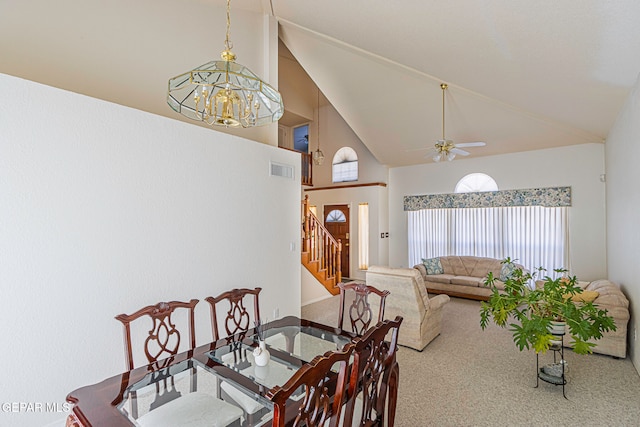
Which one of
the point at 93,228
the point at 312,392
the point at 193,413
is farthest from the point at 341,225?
the point at 312,392

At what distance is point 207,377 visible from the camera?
195cm

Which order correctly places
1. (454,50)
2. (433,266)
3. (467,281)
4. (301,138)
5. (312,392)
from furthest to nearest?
(301,138), (433,266), (467,281), (454,50), (312,392)

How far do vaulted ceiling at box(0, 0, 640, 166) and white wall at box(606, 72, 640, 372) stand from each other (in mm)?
269

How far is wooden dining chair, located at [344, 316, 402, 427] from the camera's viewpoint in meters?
1.47

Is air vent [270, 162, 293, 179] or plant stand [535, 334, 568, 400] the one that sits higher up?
air vent [270, 162, 293, 179]

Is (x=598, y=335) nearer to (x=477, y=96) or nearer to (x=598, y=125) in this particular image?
(x=598, y=125)

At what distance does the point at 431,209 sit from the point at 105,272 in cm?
681

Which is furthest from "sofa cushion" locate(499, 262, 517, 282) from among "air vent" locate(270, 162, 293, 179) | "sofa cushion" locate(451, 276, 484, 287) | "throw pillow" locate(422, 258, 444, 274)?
"air vent" locate(270, 162, 293, 179)

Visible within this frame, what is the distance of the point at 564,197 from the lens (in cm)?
587

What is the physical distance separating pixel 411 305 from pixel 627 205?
292 centimetres

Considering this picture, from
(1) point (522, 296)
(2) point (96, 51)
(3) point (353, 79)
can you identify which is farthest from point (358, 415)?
(3) point (353, 79)

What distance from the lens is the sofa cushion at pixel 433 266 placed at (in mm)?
6910

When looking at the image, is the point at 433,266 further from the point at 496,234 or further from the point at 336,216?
the point at 336,216

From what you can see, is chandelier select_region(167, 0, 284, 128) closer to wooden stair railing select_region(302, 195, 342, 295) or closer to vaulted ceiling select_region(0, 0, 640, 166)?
vaulted ceiling select_region(0, 0, 640, 166)
